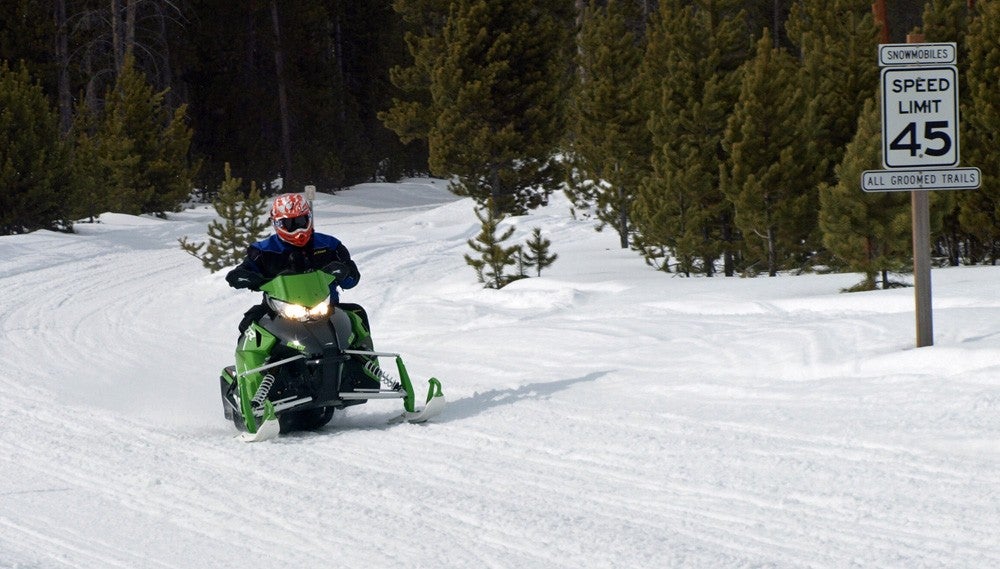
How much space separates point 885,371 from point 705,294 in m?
5.44

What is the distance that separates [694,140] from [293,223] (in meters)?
10.7

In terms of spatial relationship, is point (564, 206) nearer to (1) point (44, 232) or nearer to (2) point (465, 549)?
(1) point (44, 232)

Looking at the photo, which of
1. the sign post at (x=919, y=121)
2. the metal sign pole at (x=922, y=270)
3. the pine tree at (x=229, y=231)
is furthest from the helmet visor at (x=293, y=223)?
the pine tree at (x=229, y=231)

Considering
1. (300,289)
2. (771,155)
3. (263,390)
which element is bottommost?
(263,390)

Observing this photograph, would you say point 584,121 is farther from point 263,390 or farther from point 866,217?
point 263,390

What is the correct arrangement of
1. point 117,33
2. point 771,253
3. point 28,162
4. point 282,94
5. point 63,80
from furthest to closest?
point 282,94 < point 117,33 < point 63,80 < point 28,162 < point 771,253

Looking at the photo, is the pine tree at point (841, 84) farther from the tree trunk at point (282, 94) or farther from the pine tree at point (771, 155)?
the tree trunk at point (282, 94)

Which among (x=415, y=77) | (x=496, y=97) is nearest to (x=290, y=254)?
(x=496, y=97)

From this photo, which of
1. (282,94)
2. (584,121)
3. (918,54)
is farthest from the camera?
(282,94)

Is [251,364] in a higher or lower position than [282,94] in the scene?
lower

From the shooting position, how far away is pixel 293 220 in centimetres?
863

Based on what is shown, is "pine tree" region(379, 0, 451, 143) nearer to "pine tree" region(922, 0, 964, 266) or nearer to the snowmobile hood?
"pine tree" region(922, 0, 964, 266)

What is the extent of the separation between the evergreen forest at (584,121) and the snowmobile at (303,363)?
503 cm

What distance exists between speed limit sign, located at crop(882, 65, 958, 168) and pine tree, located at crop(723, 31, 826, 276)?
7.13m
